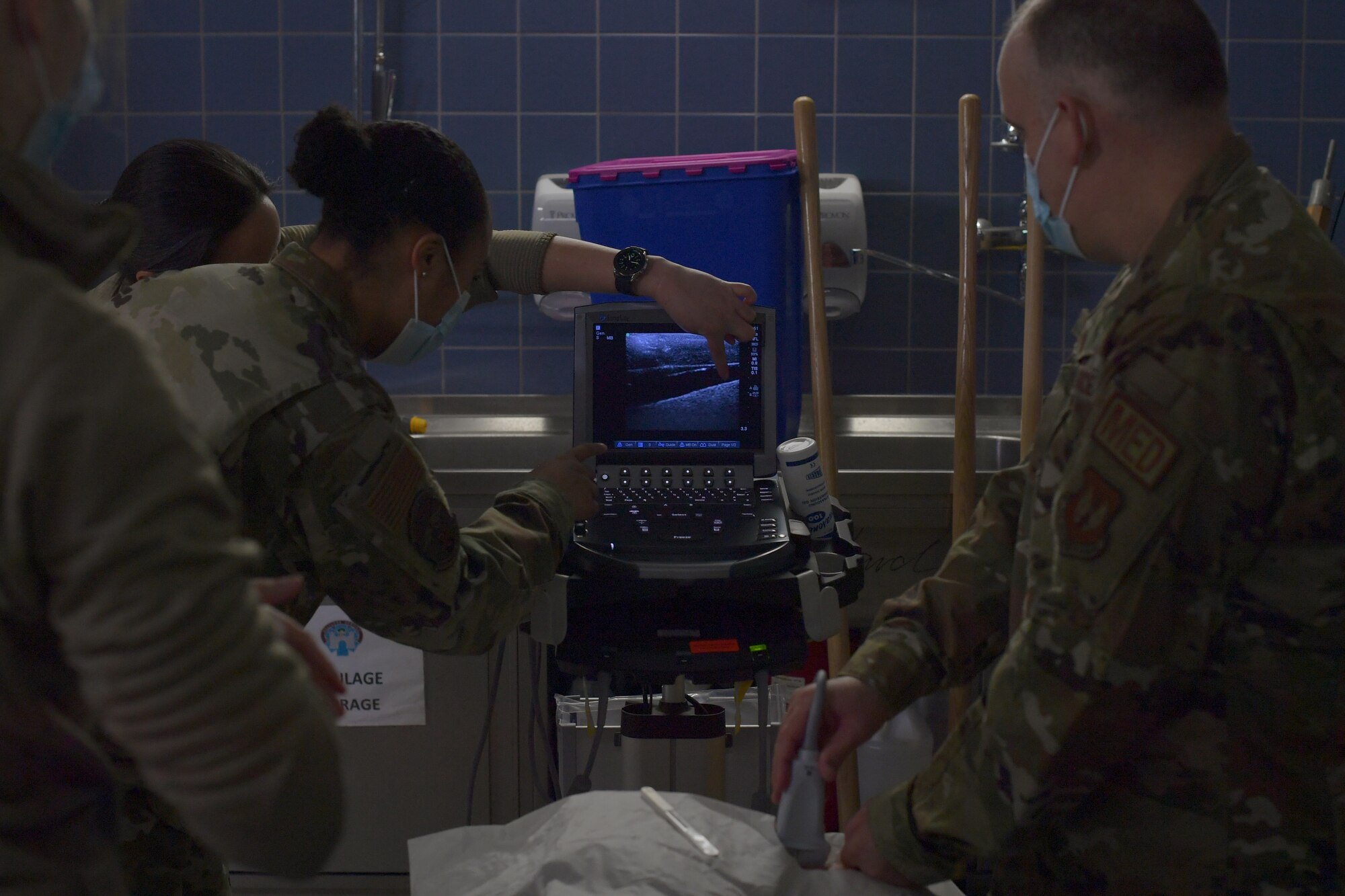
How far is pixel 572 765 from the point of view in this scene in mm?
1599

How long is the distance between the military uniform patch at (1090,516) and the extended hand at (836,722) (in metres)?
0.24

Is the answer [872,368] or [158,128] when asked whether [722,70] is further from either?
[158,128]

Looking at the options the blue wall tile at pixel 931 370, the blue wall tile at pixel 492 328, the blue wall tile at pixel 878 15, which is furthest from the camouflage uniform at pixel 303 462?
the blue wall tile at pixel 878 15

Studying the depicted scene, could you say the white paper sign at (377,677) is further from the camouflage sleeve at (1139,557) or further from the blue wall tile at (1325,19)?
the blue wall tile at (1325,19)

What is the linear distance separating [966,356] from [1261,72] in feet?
3.59

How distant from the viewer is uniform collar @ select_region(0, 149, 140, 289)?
0.50 metres

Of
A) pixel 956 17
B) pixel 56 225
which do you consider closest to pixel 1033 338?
pixel 956 17

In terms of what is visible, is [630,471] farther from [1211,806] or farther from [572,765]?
[1211,806]

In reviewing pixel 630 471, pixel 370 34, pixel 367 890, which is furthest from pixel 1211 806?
pixel 370 34

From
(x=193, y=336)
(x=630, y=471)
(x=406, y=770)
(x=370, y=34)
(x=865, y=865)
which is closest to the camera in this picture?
(x=865, y=865)

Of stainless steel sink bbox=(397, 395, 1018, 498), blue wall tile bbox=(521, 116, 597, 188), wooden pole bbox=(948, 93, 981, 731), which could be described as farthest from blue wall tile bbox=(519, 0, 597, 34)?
wooden pole bbox=(948, 93, 981, 731)

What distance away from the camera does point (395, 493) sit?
104 centimetres

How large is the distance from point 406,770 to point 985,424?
1424 millimetres

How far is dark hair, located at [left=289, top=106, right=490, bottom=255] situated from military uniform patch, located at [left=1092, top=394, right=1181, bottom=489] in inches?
28.7
